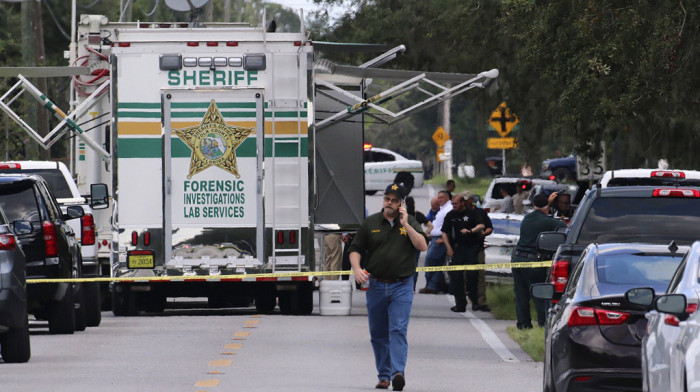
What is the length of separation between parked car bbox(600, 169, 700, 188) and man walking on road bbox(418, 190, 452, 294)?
9.67 meters

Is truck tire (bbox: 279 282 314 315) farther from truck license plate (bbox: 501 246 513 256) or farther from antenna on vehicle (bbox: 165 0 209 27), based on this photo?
antenna on vehicle (bbox: 165 0 209 27)

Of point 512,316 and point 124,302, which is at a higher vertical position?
point 124,302

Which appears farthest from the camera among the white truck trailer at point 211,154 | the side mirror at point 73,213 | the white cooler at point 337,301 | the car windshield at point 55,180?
the car windshield at point 55,180

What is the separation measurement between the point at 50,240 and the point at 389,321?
566cm

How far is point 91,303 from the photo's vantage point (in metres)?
19.8

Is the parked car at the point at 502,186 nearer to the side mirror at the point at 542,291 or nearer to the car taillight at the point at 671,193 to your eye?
the car taillight at the point at 671,193

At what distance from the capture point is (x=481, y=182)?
75500mm

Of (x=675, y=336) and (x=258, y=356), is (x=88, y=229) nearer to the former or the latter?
(x=258, y=356)

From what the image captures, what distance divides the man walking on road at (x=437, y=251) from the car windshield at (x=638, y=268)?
15.9m

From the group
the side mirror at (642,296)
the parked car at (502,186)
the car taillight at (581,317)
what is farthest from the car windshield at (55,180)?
the side mirror at (642,296)

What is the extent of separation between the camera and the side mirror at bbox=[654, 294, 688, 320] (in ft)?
28.6

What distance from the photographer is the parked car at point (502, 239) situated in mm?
25484

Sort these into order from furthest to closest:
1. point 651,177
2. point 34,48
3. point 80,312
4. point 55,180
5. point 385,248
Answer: point 34,48 → point 55,180 → point 80,312 → point 651,177 → point 385,248

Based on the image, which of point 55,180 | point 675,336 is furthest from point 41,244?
point 675,336
